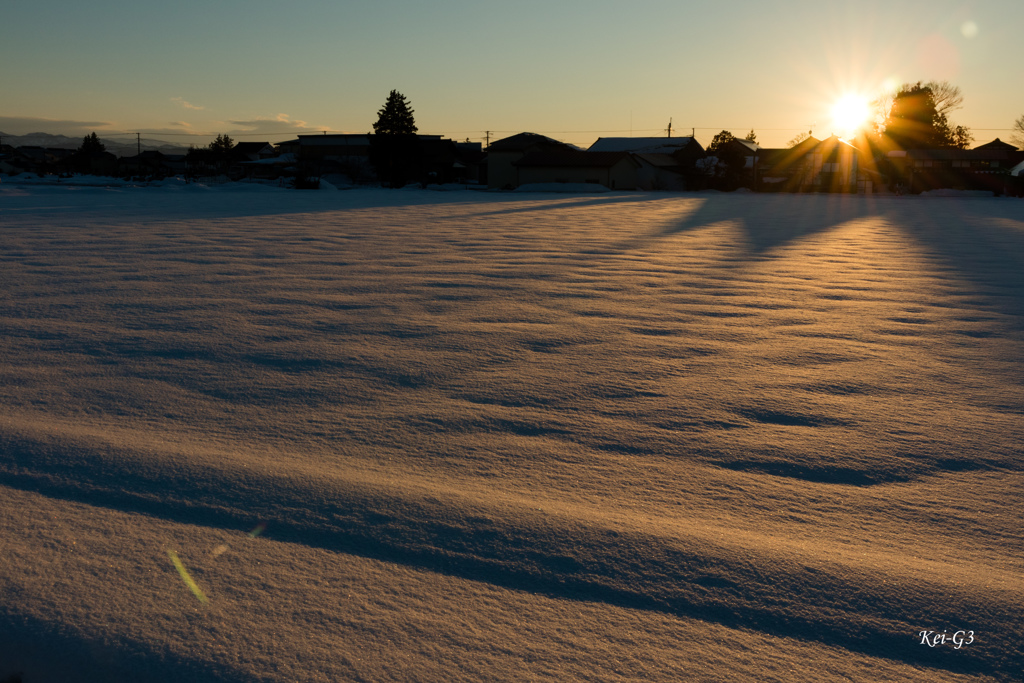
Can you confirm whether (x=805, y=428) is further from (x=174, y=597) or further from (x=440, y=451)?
(x=174, y=597)

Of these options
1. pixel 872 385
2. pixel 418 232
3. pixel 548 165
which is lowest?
pixel 872 385

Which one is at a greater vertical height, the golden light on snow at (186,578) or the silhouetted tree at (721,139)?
the silhouetted tree at (721,139)

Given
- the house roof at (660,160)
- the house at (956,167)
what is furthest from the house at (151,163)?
the house at (956,167)

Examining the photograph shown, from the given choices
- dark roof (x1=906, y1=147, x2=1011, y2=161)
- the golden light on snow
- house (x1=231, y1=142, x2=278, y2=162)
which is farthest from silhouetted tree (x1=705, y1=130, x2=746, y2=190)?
house (x1=231, y1=142, x2=278, y2=162)

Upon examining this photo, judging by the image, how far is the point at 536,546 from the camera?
159 cm

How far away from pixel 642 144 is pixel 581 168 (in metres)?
13.3

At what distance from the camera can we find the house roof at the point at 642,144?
157ft

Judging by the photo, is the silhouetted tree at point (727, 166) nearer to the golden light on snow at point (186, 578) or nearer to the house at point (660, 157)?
the house at point (660, 157)

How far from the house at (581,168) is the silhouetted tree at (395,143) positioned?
22.7ft

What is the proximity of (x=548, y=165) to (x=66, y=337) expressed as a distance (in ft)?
120

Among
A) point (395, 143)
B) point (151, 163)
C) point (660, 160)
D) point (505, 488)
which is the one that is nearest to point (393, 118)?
point (395, 143)

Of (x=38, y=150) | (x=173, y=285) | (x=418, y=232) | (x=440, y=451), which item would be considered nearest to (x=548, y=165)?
(x=418, y=232)

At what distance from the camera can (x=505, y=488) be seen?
189 centimetres

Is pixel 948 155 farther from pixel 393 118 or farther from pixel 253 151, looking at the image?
pixel 253 151
